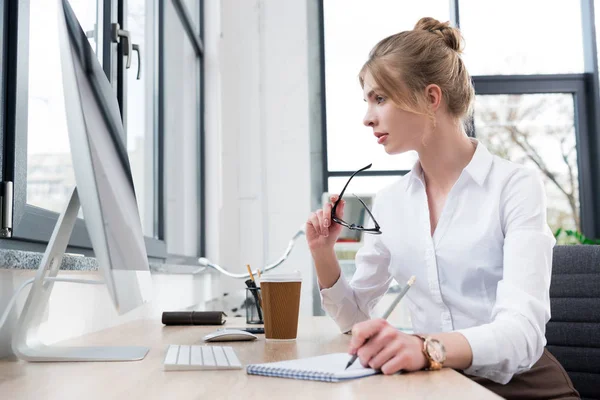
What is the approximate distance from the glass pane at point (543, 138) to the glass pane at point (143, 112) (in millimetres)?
2263

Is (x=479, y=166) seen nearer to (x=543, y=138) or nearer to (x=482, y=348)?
(x=482, y=348)

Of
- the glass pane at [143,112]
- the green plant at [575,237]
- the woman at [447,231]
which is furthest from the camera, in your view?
the green plant at [575,237]

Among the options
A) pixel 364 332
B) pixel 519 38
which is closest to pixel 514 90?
pixel 519 38

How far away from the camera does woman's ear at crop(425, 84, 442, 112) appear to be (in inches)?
55.6

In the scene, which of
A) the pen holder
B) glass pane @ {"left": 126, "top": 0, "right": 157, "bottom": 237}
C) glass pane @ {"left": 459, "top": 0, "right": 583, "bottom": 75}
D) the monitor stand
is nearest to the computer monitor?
the monitor stand

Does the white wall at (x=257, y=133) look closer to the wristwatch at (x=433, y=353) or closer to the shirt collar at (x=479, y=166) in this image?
the shirt collar at (x=479, y=166)

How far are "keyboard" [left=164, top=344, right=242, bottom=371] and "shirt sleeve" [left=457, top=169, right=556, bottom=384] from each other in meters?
0.33

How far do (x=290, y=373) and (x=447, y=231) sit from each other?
653 millimetres

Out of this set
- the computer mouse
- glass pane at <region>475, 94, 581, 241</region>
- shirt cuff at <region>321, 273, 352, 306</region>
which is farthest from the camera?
glass pane at <region>475, 94, 581, 241</region>

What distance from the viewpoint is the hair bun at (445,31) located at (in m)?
1.47

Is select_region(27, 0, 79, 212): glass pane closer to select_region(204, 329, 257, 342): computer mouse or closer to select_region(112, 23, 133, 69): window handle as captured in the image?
select_region(112, 23, 133, 69): window handle

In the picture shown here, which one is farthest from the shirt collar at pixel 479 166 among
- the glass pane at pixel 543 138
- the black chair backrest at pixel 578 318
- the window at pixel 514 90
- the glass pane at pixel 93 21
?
the glass pane at pixel 543 138

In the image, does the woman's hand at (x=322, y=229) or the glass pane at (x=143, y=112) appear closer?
the woman's hand at (x=322, y=229)

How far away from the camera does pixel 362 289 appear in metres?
1.47
